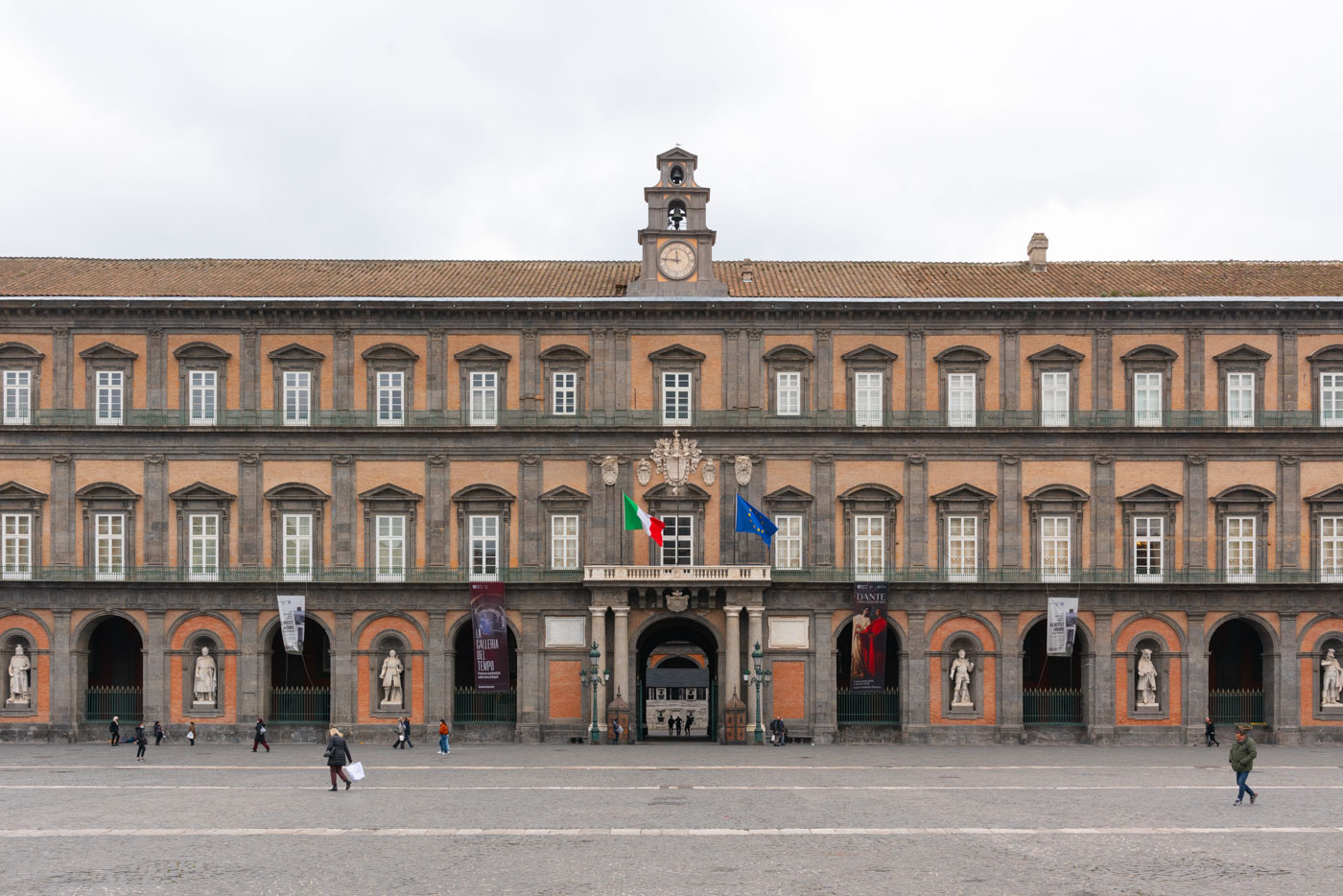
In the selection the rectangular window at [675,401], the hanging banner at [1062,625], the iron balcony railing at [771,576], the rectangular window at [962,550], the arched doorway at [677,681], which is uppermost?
the rectangular window at [675,401]

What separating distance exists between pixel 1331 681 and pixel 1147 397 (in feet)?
39.6

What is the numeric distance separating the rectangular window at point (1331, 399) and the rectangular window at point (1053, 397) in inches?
364

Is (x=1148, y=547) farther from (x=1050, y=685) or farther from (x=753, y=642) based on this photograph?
(x=753, y=642)

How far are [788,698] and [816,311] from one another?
1411 cm

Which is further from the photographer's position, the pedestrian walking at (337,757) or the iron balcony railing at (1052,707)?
the iron balcony railing at (1052,707)

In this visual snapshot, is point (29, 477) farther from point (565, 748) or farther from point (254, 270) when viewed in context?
point (565, 748)

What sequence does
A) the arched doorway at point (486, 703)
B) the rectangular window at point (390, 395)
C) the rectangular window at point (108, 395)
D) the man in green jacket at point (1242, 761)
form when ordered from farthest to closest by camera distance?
the rectangular window at point (108, 395), the rectangular window at point (390, 395), the arched doorway at point (486, 703), the man in green jacket at point (1242, 761)

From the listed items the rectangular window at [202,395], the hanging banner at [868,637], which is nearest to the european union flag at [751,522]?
the hanging banner at [868,637]

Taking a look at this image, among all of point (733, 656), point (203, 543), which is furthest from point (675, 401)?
point (203, 543)

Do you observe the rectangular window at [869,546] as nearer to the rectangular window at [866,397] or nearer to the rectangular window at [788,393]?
the rectangular window at [866,397]

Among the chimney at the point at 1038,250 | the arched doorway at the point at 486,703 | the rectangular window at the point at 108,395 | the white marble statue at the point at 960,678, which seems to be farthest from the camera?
the chimney at the point at 1038,250

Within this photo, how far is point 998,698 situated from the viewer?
4928cm

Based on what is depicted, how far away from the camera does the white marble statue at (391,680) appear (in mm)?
49406

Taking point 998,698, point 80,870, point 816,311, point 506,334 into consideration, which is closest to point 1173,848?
point 80,870
